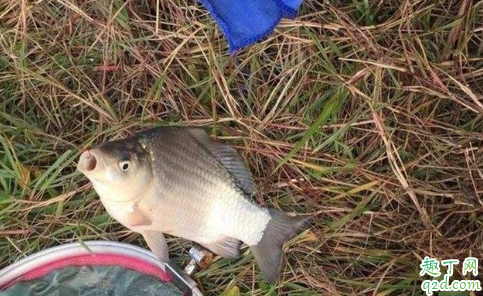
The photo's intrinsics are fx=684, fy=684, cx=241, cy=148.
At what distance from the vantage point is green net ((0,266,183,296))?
2154 mm

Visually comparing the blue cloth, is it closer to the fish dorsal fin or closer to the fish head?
the fish dorsal fin

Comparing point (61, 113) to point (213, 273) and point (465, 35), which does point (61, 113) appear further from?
point (465, 35)

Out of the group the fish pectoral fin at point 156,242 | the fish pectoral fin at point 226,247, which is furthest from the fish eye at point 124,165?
the fish pectoral fin at point 226,247

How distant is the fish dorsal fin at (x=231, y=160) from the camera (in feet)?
6.42

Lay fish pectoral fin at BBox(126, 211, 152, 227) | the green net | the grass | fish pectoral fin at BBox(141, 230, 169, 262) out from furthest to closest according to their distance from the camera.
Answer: the green net, the grass, fish pectoral fin at BBox(141, 230, 169, 262), fish pectoral fin at BBox(126, 211, 152, 227)

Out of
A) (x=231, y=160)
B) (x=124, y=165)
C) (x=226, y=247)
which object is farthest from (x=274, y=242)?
(x=124, y=165)

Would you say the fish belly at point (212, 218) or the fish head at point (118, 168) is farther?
the fish belly at point (212, 218)

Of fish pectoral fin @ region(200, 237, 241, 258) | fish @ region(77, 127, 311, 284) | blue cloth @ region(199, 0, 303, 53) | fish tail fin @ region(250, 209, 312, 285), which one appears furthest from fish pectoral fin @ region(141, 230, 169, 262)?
blue cloth @ region(199, 0, 303, 53)

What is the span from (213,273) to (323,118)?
1.96 ft

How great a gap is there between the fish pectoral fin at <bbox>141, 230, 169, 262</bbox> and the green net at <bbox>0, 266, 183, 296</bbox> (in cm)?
21

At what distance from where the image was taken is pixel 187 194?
6.13 ft

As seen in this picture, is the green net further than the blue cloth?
Yes

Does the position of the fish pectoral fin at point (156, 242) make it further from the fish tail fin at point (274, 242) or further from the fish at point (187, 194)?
the fish tail fin at point (274, 242)

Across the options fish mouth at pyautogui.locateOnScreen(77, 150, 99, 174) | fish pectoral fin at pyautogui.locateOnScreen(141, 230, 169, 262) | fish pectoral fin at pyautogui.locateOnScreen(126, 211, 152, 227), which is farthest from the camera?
fish pectoral fin at pyautogui.locateOnScreen(141, 230, 169, 262)
